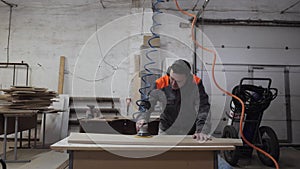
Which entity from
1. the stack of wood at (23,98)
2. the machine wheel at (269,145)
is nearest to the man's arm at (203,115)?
the machine wheel at (269,145)

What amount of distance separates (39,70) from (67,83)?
1.84 ft

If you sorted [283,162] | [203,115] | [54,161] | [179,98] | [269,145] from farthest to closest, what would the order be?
1. [283,162]
2. [269,145]
3. [54,161]
4. [179,98]
5. [203,115]

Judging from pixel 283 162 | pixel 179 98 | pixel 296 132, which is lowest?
pixel 283 162

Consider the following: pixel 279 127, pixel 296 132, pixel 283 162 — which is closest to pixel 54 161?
pixel 283 162

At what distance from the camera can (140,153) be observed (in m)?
1.14

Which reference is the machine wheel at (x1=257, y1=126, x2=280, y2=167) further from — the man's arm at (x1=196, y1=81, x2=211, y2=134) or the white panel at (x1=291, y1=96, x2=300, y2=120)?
the man's arm at (x1=196, y1=81, x2=211, y2=134)

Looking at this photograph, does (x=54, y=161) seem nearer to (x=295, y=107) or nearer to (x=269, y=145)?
(x=269, y=145)

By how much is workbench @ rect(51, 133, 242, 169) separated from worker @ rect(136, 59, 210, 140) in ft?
2.10

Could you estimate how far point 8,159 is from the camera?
318 cm

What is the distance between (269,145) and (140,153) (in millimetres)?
2654

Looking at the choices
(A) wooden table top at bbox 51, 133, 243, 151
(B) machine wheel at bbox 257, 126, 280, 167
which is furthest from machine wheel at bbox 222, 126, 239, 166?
(A) wooden table top at bbox 51, 133, 243, 151

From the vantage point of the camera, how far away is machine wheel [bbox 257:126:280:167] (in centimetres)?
321

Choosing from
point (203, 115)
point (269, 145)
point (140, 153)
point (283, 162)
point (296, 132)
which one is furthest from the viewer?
point (296, 132)

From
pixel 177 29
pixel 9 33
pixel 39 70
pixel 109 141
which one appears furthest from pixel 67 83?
pixel 109 141
